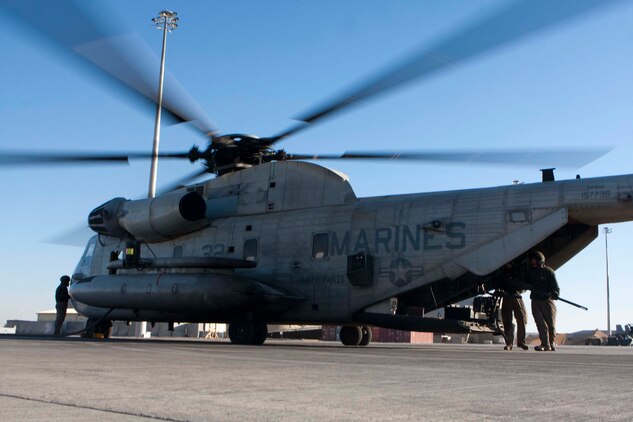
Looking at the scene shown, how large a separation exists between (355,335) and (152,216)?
6.50m

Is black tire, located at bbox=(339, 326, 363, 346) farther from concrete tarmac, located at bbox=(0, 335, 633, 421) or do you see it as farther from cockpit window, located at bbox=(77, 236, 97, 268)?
concrete tarmac, located at bbox=(0, 335, 633, 421)

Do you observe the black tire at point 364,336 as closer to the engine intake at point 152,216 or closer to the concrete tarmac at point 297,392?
the engine intake at point 152,216

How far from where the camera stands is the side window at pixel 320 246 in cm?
1630

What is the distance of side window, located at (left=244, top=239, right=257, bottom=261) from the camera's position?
17391 mm

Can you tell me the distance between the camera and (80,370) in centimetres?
640

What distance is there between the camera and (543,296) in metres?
14.4

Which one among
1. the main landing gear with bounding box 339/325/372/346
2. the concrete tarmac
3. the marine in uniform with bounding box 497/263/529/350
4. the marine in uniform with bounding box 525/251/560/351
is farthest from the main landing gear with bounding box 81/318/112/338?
the concrete tarmac

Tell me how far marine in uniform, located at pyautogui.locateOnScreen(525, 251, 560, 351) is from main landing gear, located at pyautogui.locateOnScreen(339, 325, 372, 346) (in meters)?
4.88

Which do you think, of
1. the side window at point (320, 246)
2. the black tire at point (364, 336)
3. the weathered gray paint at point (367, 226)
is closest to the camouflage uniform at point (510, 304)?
the weathered gray paint at point (367, 226)

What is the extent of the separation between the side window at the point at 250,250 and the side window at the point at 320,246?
181 cm

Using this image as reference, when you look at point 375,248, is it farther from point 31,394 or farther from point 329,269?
point 31,394

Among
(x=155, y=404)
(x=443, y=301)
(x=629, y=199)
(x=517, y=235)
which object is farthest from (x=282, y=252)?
(x=155, y=404)

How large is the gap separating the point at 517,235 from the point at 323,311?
195 inches

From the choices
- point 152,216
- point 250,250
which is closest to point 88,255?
point 152,216
